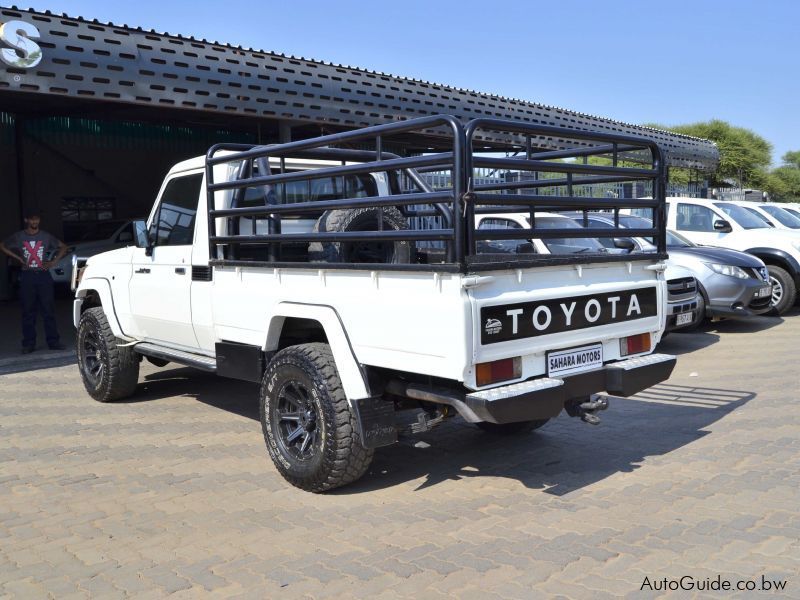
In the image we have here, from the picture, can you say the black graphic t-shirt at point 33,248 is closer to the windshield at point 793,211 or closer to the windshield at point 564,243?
the windshield at point 564,243

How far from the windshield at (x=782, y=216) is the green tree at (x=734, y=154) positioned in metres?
26.4

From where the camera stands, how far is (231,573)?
3.63 metres

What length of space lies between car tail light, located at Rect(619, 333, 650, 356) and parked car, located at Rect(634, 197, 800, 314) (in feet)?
25.6

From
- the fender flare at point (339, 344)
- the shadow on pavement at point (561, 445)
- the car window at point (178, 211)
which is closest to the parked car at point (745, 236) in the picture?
the shadow on pavement at point (561, 445)

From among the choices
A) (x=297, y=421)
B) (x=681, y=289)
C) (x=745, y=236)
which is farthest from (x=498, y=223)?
(x=745, y=236)

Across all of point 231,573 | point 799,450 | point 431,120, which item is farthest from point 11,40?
point 799,450

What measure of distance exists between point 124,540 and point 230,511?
0.61 m

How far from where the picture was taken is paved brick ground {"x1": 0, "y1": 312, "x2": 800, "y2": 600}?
354 cm

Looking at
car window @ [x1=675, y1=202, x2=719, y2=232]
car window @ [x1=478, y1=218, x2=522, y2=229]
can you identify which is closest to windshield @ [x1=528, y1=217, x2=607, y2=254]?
car window @ [x1=478, y1=218, x2=522, y2=229]

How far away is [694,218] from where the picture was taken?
12648 mm

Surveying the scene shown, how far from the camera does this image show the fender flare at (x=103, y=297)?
6883 mm

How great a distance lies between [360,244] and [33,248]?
6292mm

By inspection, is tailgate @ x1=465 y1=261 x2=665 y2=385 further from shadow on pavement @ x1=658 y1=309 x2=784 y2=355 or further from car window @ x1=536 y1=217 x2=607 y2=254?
shadow on pavement @ x1=658 y1=309 x2=784 y2=355

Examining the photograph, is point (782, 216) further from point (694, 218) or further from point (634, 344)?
point (634, 344)
